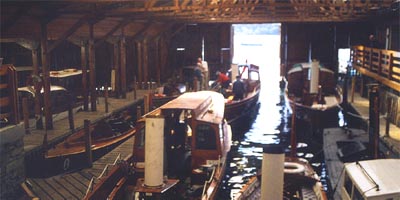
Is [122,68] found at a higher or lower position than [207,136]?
higher

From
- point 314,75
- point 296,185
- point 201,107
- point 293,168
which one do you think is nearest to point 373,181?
point 296,185

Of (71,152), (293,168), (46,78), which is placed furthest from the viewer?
(46,78)

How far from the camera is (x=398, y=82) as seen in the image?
1555 centimetres

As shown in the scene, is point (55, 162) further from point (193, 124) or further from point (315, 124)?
point (315, 124)

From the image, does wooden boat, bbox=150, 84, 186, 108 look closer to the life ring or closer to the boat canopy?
the boat canopy

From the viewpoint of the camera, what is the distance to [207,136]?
462 inches

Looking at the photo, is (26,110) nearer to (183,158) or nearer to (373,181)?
(183,158)

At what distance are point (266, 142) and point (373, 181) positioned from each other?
11.6 m

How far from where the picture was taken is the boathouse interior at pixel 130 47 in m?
12.4

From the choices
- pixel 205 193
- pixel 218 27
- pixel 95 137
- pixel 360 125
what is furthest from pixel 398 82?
pixel 218 27

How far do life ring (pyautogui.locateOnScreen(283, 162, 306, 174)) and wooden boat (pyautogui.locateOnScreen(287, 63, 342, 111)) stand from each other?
845cm

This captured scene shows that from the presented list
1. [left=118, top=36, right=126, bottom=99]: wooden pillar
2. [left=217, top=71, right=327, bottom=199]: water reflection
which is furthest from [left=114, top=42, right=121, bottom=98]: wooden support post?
[left=217, top=71, right=327, bottom=199]: water reflection

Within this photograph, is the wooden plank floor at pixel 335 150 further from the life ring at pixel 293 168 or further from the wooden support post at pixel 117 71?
the wooden support post at pixel 117 71

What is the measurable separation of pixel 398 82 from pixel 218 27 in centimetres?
2018
